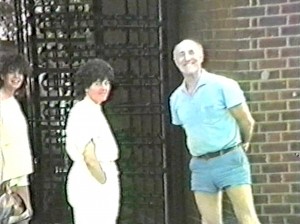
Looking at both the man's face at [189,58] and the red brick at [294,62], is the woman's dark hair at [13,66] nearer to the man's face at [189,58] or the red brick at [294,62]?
the man's face at [189,58]

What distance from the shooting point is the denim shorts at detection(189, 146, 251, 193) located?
16.0 ft

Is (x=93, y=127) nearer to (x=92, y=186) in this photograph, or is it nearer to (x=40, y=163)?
(x=92, y=186)

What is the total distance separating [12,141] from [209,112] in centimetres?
127

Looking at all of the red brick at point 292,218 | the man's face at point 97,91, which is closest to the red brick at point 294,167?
the red brick at point 292,218

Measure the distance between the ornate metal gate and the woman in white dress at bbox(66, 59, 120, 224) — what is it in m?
1.71

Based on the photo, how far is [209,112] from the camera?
482cm

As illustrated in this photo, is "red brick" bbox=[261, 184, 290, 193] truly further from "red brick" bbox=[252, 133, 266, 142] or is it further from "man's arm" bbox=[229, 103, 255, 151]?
"man's arm" bbox=[229, 103, 255, 151]

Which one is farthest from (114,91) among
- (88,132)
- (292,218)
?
(88,132)

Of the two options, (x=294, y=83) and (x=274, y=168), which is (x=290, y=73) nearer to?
(x=294, y=83)

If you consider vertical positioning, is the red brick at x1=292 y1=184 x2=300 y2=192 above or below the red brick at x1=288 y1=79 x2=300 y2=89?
below

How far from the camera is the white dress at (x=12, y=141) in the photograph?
5117mm

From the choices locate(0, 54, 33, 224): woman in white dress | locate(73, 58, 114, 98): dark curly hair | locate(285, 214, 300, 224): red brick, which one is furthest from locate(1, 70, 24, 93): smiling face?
locate(285, 214, 300, 224): red brick

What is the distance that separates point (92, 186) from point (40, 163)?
1984 mm

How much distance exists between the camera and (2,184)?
5.19 metres
